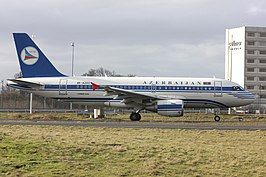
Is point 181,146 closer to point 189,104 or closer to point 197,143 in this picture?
point 197,143

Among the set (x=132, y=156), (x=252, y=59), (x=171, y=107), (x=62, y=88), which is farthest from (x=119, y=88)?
(x=252, y=59)

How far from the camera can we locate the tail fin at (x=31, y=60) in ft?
119

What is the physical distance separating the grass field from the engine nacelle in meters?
14.1

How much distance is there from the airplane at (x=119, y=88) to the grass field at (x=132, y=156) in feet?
52.2

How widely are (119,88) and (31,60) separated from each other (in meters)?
7.40

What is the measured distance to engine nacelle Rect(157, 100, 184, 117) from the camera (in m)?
33.3

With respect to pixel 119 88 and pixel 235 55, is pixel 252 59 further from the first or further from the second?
pixel 119 88

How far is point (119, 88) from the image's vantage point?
1398 inches

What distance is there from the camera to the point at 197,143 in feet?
56.9

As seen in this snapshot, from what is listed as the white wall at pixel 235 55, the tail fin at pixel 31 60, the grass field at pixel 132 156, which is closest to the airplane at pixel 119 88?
the tail fin at pixel 31 60

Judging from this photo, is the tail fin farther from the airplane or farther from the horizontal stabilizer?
the horizontal stabilizer

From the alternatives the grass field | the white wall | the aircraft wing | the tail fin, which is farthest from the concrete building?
the grass field

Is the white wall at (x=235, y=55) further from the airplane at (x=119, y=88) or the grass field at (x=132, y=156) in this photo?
the grass field at (x=132, y=156)

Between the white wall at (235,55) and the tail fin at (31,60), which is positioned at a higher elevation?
the white wall at (235,55)
